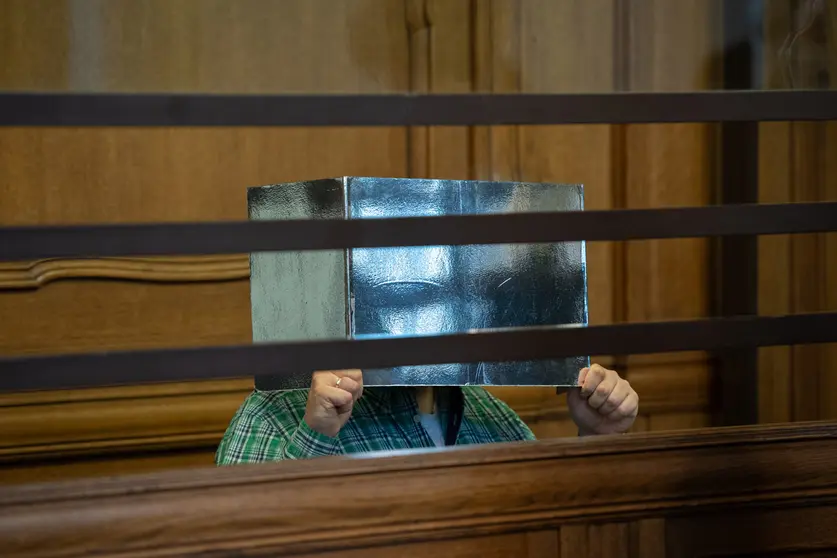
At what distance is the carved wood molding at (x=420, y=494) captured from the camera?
613mm

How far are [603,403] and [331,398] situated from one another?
0.33m

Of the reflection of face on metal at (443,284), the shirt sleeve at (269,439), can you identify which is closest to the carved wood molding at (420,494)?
the reflection of face on metal at (443,284)

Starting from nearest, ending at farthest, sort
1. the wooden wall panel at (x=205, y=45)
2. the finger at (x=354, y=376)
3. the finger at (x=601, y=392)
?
the finger at (x=354, y=376)
the finger at (x=601, y=392)
the wooden wall panel at (x=205, y=45)

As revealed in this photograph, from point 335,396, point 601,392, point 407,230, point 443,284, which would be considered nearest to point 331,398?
point 335,396

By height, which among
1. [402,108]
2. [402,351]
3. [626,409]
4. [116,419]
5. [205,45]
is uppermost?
[205,45]

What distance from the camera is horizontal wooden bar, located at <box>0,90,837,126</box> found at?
58 centimetres

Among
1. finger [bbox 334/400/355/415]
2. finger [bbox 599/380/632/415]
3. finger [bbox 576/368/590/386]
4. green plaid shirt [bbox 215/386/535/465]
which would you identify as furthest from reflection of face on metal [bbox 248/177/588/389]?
green plaid shirt [bbox 215/386/535/465]

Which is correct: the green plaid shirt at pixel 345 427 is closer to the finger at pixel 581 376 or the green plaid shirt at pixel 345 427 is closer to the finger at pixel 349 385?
the finger at pixel 349 385

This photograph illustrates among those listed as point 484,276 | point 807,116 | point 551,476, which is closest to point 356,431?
point 484,276

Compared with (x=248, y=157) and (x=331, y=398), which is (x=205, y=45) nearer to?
(x=248, y=157)

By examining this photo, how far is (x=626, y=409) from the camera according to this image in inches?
45.2

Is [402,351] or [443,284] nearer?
[402,351]

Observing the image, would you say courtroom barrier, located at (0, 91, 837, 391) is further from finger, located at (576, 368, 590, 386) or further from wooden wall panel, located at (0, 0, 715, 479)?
wooden wall panel, located at (0, 0, 715, 479)

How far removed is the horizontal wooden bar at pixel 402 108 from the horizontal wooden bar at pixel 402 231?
0.06m
